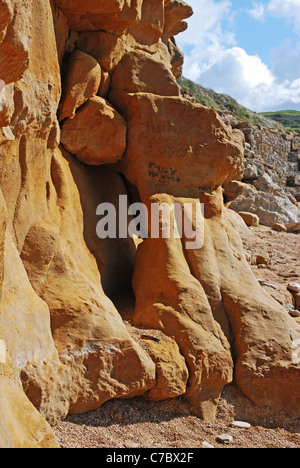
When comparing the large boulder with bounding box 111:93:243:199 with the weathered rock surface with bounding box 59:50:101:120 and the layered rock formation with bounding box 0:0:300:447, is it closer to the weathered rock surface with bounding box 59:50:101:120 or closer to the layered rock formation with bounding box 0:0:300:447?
the layered rock formation with bounding box 0:0:300:447

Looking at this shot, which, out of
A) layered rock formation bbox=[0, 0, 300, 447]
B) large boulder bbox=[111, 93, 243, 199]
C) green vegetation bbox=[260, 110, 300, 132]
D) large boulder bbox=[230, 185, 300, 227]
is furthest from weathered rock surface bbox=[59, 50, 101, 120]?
green vegetation bbox=[260, 110, 300, 132]

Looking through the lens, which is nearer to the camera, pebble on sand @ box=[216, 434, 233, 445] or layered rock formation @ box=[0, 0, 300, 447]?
layered rock formation @ box=[0, 0, 300, 447]

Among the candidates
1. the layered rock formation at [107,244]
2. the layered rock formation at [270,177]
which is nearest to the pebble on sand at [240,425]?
the layered rock formation at [107,244]

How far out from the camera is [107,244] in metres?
4.95

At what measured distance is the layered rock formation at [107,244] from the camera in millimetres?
3137

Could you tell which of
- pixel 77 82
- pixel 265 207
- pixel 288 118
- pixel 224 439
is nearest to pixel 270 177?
pixel 265 207

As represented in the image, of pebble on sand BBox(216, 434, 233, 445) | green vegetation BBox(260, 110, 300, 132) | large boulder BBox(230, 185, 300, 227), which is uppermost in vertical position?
green vegetation BBox(260, 110, 300, 132)

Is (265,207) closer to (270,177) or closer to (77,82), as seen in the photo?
(270,177)

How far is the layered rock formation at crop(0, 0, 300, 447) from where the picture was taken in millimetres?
3137

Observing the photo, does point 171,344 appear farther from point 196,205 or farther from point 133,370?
point 196,205

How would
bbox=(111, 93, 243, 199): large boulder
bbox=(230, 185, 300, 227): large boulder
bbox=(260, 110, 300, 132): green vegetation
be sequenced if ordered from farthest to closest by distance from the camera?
bbox=(260, 110, 300, 132): green vegetation
bbox=(230, 185, 300, 227): large boulder
bbox=(111, 93, 243, 199): large boulder

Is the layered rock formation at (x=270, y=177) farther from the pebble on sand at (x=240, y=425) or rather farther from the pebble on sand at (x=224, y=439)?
the pebble on sand at (x=224, y=439)

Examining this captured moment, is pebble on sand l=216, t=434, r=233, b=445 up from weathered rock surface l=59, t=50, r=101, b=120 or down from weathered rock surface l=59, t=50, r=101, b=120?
down

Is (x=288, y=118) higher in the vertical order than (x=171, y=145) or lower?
higher
